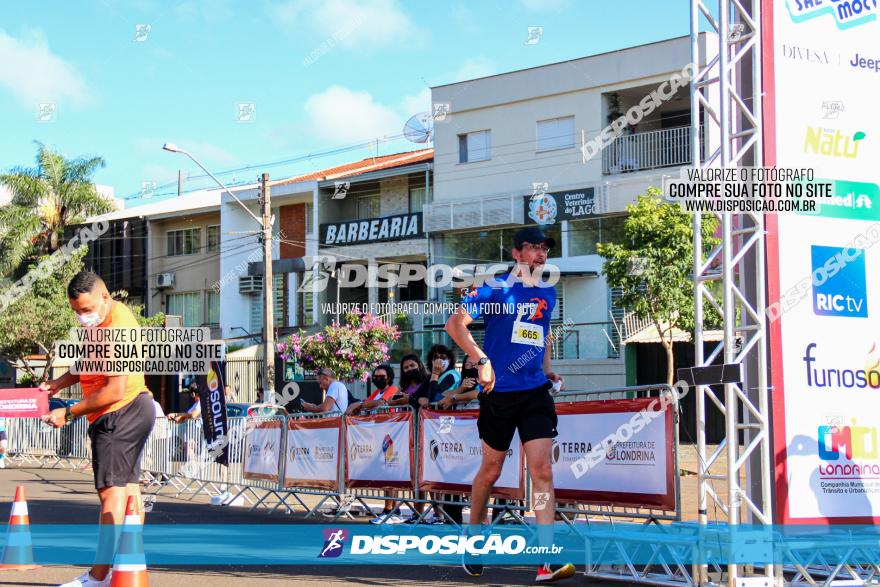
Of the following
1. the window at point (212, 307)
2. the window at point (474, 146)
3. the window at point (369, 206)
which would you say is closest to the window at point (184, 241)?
the window at point (212, 307)

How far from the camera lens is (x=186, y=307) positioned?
4638 centimetres

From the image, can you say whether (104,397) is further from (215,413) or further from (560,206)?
(560,206)

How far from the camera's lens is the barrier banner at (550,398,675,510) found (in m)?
7.61

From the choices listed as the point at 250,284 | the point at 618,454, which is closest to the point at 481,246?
the point at 250,284

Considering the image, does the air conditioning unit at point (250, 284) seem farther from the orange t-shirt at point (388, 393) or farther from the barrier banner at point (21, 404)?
the orange t-shirt at point (388, 393)

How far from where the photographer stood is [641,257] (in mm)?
26828

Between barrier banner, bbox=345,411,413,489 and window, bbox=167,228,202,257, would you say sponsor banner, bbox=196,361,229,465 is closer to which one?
barrier banner, bbox=345,411,413,489

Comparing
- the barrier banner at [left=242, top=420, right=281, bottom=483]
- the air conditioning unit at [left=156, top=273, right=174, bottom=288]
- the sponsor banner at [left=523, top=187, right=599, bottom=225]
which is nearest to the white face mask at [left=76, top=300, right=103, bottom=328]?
the barrier banner at [left=242, top=420, right=281, bottom=483]

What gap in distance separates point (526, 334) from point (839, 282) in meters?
2.06

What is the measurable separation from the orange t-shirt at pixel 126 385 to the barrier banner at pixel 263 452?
7.17 metres

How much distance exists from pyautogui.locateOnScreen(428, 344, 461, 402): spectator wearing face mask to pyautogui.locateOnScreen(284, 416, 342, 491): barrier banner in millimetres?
1282

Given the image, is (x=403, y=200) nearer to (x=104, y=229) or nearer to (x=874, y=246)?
(x=104, y=229)

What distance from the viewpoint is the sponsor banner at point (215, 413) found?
49.8 feet

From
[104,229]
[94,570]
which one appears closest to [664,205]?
[94,570]
